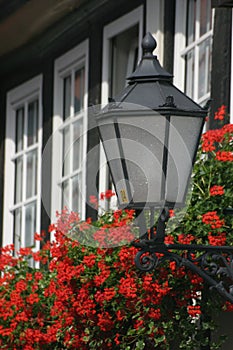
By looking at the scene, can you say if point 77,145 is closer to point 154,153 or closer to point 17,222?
point 17,222

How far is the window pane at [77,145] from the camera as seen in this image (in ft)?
33.8

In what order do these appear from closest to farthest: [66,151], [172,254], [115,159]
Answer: [172,254] → [115,159] → [66,151]

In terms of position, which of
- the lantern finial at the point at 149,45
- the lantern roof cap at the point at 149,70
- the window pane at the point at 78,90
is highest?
the window pane at the point at 78,90

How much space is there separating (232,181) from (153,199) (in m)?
1.30

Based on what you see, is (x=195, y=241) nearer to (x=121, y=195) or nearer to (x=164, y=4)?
(x=121, y=195)

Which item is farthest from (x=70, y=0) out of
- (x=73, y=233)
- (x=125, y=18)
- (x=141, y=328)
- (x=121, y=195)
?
(x=121, y=195)

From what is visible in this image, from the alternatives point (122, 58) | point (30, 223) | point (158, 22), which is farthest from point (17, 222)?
point (158, 22)

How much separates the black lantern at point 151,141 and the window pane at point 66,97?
182 inches

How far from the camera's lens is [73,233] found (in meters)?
7.44

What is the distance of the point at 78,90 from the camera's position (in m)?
10.4

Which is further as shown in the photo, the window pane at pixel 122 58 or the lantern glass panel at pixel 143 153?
the window pane at pixel 122 58

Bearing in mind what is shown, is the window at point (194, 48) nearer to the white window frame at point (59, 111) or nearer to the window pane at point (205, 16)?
the window pane at point (205, 16)

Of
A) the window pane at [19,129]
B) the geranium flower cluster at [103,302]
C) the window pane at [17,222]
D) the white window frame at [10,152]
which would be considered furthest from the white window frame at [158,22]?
the window pane at [17,222]

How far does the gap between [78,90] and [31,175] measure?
110 centimetres
